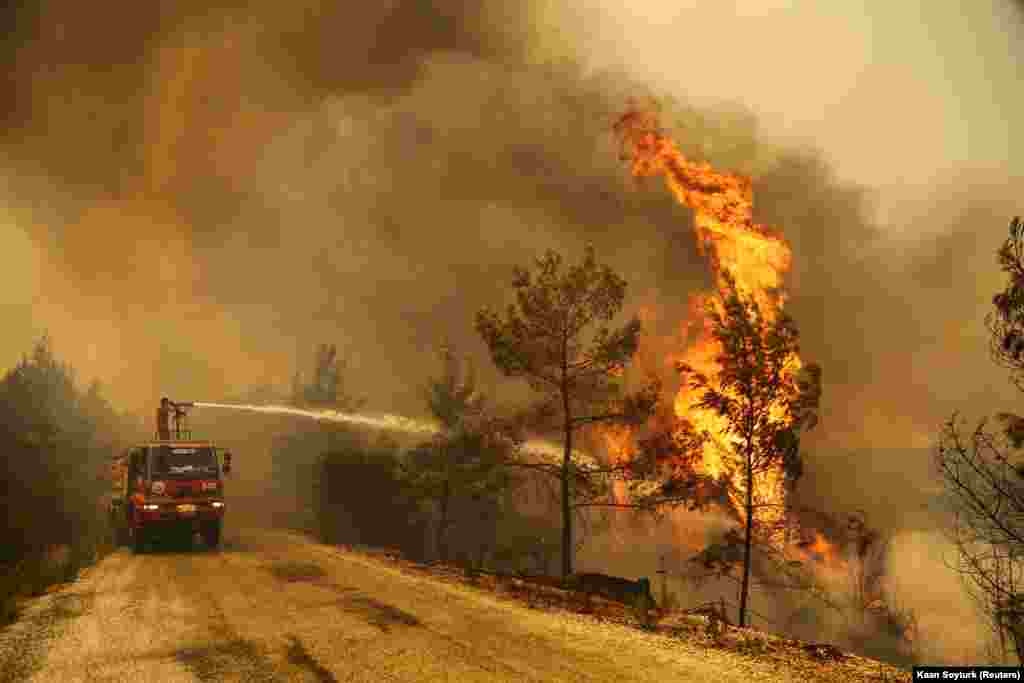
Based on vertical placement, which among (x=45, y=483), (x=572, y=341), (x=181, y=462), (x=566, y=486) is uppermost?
(x=572, y=341)

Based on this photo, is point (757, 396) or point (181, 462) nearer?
point (757, 396)

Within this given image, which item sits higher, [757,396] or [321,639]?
[757,396]

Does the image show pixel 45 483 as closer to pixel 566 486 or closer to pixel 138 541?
pixel 138 541

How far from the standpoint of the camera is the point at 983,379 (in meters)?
Result: 58.4

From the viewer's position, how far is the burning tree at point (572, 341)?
21.0 meters

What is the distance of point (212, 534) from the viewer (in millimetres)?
21094

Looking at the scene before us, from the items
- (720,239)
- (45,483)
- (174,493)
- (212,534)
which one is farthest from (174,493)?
(720,239)

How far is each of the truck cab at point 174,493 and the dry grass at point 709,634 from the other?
28.5ft

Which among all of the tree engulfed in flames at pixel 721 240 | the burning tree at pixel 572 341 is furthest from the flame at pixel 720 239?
the burning tree at pixel 572 341

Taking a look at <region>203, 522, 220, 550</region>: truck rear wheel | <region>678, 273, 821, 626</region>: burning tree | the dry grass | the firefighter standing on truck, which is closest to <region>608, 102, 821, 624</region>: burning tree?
<region>678, 273, 821, 626</region>: burning tree

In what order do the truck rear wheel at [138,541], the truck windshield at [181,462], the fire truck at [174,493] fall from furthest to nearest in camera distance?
the truck windshield at [181,462] → the truck rear wheel at [138,541] → the fire truck at [174,493]

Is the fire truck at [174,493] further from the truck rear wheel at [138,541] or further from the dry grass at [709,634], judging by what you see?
the dry grass at [709,634]

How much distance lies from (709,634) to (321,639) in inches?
217

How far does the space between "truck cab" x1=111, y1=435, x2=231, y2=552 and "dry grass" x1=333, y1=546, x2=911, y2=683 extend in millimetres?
8684
